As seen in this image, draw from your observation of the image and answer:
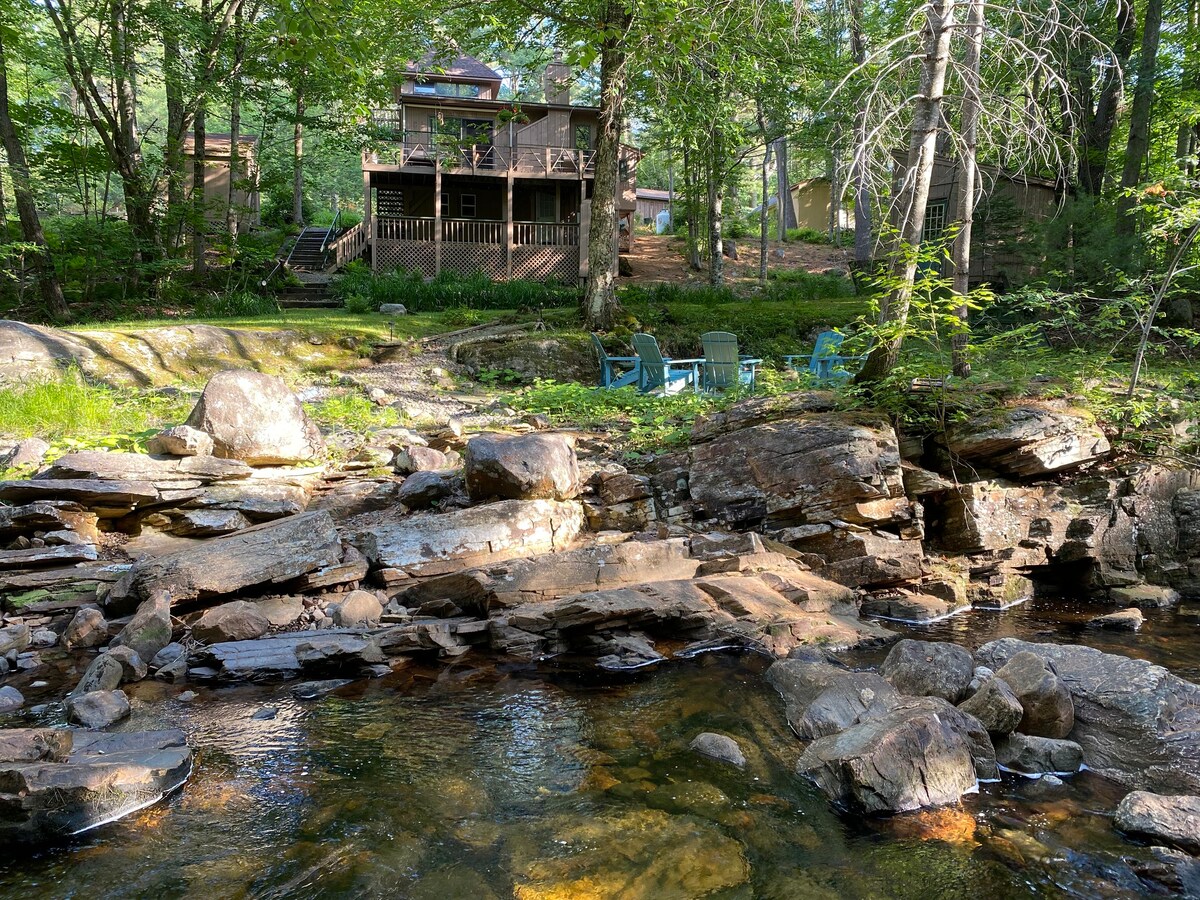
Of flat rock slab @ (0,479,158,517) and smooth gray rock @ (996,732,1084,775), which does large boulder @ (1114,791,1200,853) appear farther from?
flat rock slab @ (0,479,158,517)

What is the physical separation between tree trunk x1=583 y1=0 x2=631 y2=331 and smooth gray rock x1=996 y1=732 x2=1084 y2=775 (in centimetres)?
1063

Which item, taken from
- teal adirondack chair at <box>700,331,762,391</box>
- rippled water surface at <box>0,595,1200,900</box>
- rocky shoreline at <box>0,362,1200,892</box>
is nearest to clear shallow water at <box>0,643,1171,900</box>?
rippled water surface at <box>0,595,1200,900</box>

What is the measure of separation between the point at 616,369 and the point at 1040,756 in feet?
33.1

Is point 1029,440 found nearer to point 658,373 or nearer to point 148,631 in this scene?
point 658,373

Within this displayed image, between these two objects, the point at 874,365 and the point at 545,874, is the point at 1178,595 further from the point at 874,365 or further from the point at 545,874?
the point at 545,874

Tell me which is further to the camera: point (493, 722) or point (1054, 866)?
point (493, 722)

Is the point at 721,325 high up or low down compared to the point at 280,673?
up

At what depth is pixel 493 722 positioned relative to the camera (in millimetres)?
4363

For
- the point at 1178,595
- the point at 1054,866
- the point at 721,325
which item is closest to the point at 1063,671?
the point at 1054,866

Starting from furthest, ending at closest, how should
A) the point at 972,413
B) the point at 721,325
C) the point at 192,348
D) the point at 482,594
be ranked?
the point at 721,325, the point at 192,348, the point at 972,413, the point at 482,594

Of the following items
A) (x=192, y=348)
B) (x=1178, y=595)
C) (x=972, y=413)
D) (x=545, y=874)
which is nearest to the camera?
(x=545, y=874)

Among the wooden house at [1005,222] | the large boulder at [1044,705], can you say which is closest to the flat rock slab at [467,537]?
the large boulder at [1044,705]

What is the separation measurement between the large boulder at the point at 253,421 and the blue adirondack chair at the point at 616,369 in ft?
16.8

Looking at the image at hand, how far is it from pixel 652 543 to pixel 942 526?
294cm
